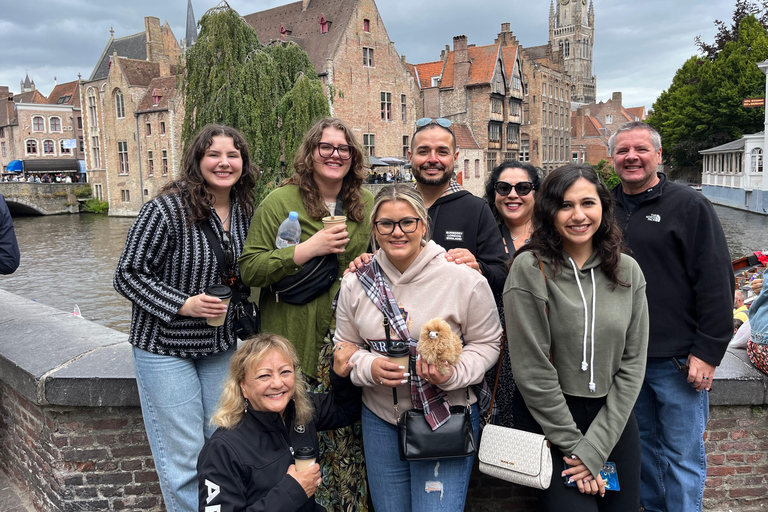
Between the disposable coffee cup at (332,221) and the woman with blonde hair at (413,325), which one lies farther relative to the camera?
the disposable coffee cup at (332,221)

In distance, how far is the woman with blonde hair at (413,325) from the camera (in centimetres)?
209

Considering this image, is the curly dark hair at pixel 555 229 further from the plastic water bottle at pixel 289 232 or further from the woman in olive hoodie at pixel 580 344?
the plastic water bottle at pixel 289 232

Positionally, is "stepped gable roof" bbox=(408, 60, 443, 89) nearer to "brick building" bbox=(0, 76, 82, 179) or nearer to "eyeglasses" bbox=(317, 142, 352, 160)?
"brick building" bbox=(0, 76, 82, 179)

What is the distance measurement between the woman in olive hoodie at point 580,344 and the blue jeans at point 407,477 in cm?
31

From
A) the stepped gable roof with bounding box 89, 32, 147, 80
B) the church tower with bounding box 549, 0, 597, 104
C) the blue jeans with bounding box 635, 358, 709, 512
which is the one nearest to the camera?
the blue jeans with bounding box 635, 358, 709, 512

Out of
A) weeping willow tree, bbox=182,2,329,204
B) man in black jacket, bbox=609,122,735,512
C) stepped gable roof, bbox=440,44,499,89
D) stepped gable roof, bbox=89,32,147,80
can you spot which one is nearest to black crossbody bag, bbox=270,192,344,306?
man in black jacket, bbox=609,122,735,512

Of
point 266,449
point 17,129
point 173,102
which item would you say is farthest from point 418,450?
point 17,129

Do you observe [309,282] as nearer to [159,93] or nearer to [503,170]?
[503,170]

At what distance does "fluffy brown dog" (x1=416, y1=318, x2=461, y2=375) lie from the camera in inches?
75.9

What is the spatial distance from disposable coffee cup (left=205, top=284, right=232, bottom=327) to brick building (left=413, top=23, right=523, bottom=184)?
3659 centimetres

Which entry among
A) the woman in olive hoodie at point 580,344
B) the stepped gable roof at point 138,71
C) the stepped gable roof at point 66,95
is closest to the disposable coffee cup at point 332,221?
the woman in olive hoodie at point 580,344

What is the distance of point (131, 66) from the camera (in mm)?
38500

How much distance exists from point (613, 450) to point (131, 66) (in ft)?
140

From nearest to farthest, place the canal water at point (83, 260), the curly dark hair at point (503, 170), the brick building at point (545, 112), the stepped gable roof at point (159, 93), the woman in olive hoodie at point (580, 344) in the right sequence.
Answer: the woman in olive hoodie at point (580, 344)
the curly dark hair at point (503, 170)
the canal water at point (83, 260)
the stepped gable roof at point (159, 93)
the brick building at point (545, 112)
